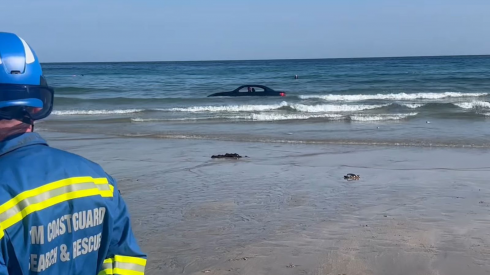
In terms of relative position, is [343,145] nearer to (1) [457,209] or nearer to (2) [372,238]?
(1) [457,209]

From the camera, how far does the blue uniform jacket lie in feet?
5.34

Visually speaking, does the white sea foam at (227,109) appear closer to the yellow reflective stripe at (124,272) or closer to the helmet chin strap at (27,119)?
the yellow reflective stripe at (124,272)

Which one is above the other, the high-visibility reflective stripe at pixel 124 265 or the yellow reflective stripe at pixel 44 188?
the yellow reflective stripe at pixel 44 188

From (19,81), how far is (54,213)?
34 cm

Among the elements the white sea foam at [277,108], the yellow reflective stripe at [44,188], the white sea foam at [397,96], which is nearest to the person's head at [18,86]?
the yellow reflective stripe at [44,188]

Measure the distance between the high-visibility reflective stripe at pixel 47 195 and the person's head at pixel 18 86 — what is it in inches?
7.7

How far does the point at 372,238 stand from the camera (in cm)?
589

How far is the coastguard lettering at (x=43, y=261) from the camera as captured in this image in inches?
66.2

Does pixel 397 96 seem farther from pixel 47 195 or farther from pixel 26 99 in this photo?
pixel 47 195

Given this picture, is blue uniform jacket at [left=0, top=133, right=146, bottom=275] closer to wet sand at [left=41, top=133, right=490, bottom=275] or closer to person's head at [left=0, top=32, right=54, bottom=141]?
person's head at [left=0, top=32, right=54, bottom=141]

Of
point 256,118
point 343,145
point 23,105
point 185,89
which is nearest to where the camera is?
point 23,105

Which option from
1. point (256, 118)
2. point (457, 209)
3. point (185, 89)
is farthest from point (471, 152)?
point (185, 89)

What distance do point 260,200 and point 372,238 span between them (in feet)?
6.22

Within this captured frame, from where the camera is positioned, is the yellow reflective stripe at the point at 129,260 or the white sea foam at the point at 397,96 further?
the white sea foam at the point at 397,96
